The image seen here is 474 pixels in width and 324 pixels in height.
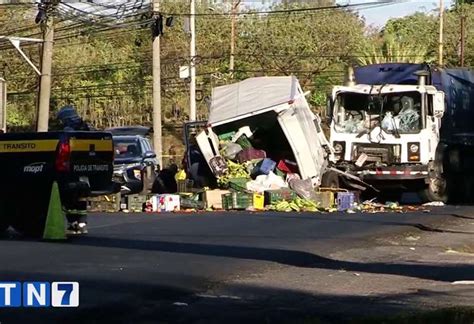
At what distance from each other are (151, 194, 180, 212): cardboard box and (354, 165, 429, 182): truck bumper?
5063 mm

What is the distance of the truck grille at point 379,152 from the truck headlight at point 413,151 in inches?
10.9

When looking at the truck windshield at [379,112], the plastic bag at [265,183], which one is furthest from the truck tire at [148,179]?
the truck windshield at [379,112]

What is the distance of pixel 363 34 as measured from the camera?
68.9 m

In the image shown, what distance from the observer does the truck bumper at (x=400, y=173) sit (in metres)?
27.2

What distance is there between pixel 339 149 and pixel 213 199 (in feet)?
12.3

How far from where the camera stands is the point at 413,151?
2723 centimetres

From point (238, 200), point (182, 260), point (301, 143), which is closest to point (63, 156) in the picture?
point (182, 260)

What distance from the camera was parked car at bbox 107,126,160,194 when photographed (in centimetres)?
2958

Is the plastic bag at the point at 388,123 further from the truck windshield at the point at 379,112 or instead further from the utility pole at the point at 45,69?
the utility pole at the point at 45,69

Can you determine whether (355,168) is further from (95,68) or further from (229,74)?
(95,68)

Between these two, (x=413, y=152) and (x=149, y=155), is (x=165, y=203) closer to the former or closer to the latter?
(x=149, y=155)

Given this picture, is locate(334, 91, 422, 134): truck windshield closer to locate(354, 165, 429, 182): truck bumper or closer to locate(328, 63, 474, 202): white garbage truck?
locate(328, 63, 474, 202): white garbage truck

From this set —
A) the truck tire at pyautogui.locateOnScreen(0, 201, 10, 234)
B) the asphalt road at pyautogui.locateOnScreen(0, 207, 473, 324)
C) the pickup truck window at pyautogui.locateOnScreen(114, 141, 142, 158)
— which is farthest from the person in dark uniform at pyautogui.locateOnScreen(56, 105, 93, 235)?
the pickup truck window at pyautogui.locateOnScreen(114, 141, 142, 158)

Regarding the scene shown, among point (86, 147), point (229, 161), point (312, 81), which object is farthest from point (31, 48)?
point (86, 147)
